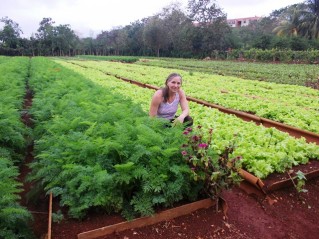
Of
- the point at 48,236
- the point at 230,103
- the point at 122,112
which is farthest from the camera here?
the point at 230,103

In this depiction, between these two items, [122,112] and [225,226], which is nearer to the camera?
[225,226]

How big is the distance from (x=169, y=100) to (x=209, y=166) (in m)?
2.41

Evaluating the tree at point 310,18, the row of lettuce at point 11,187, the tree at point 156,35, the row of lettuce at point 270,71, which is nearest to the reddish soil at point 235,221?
the row of lettuce at point 11,187

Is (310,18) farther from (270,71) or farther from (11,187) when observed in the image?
(11,187)

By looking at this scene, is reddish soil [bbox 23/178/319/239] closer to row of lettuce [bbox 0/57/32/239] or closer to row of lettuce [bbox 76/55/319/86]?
row of lettuce [bbox 0/57/32/239]

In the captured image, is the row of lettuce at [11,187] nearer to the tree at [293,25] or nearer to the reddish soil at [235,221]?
the reddish soil at [235,221]

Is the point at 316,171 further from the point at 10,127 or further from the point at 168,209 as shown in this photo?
the point at 10,127

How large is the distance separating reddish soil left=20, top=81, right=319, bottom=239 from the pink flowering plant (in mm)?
397

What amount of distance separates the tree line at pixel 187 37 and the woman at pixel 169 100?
43947 millimetres

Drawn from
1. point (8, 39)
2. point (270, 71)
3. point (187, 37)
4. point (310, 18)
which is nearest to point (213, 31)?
point (187, 37)

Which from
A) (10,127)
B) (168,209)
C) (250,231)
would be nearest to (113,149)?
(168,209)

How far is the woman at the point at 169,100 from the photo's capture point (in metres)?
5.44

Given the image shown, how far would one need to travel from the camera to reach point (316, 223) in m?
3.95

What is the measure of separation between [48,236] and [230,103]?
7.45 metres
